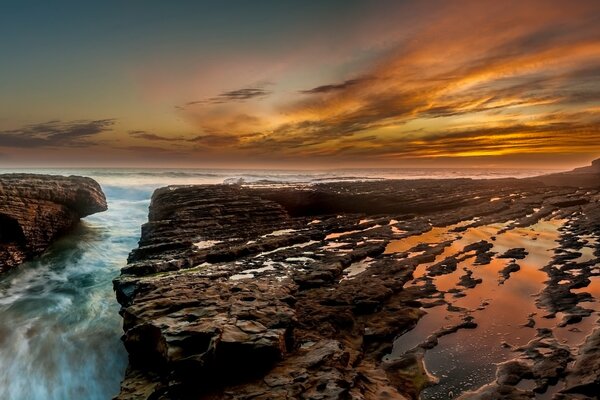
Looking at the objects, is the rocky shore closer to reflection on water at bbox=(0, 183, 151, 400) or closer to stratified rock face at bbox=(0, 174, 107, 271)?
reflection on water at bbox=(0, 183, 151, 400)

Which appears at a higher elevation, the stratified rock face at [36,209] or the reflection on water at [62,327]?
the stratified rock face at [36,209]

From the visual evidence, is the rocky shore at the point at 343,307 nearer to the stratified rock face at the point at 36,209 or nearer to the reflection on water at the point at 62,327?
the reflection on water at the point at 62,327

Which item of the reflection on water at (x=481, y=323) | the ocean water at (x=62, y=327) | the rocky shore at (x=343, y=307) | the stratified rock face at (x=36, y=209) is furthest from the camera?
the stratified rock face at (x=36, y=209)

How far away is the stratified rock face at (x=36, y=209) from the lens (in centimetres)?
2119

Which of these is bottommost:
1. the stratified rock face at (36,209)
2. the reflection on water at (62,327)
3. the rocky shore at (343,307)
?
the reflection on water at (62,327)

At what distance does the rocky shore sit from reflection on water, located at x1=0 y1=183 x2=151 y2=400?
2.18m

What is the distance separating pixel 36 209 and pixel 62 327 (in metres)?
11.6

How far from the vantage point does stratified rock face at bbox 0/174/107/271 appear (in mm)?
21188

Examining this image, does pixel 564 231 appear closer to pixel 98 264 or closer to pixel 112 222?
pixel 98 264

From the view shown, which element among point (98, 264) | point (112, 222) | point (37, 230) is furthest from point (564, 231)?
point (112, 222)

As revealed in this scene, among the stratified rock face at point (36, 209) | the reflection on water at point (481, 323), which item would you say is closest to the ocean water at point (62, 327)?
the stratified rock face at point (36, 209)

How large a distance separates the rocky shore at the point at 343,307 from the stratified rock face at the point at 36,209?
7364 mm

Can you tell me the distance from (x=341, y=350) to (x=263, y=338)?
1.85 metres

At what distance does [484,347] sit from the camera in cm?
966
